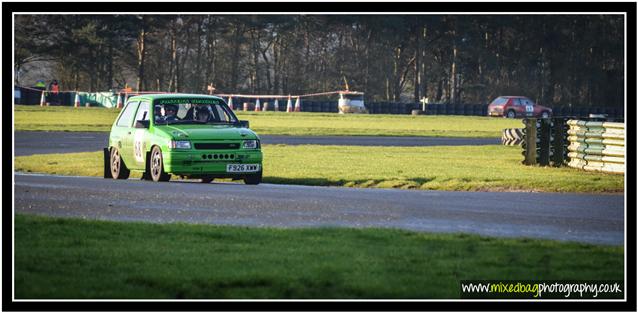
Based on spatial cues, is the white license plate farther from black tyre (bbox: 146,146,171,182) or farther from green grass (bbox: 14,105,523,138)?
green grass (bbox: 14,105,523,138)

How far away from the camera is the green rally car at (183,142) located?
58.5ft

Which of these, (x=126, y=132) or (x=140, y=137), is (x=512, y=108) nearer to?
(x=126, y=132)

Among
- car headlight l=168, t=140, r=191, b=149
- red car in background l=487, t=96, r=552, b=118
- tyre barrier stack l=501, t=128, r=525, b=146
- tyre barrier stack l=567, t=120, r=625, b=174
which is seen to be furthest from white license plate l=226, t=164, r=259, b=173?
red car in background l=487, t=96, r=552, b=118

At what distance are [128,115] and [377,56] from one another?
59.0m

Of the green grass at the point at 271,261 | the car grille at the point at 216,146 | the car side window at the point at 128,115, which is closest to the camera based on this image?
the green grass at the point at 271,261

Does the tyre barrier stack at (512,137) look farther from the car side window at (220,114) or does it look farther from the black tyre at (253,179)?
the black tyre at (253,179)

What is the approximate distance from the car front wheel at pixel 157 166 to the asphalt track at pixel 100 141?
9.29m

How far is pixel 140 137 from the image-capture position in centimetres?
1872

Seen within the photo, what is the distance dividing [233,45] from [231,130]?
59.7 metres

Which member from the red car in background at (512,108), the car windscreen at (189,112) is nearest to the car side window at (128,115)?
the car windscreen at (189,112)

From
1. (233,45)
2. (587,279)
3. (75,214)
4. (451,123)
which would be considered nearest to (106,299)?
(587,279)

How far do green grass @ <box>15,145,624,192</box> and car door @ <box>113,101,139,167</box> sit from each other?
1993mm

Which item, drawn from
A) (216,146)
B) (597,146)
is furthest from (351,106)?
(216,146)

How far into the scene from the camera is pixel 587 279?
29.8 feet
